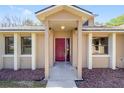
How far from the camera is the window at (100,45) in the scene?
19266 mm

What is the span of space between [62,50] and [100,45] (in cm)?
415

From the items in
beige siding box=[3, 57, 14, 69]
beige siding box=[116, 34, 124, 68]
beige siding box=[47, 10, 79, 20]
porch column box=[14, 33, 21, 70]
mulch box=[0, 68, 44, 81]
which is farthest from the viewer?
beige siding box=[116, 34, 124, 68]

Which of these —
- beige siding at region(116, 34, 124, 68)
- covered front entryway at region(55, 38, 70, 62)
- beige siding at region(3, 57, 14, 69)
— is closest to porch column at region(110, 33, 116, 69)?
beige siding at region(116, 34, 124, 68)

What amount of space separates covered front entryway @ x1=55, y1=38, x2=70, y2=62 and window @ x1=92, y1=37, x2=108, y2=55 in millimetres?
2823

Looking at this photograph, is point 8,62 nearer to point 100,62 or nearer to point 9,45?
point 9,45

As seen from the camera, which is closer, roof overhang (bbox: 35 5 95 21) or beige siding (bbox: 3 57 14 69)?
roof overhang (bbox: 35 5 95 21)

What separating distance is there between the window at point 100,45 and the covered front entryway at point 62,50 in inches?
111

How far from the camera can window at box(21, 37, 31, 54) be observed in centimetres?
1903

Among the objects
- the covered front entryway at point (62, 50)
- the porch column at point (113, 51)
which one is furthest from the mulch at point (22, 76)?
the porch column at point (113, 51)

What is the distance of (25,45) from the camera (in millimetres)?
19094

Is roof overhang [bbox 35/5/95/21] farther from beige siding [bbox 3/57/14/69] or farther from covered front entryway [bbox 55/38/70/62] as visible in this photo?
covered front entryway [bbox 55/38/70/62]
